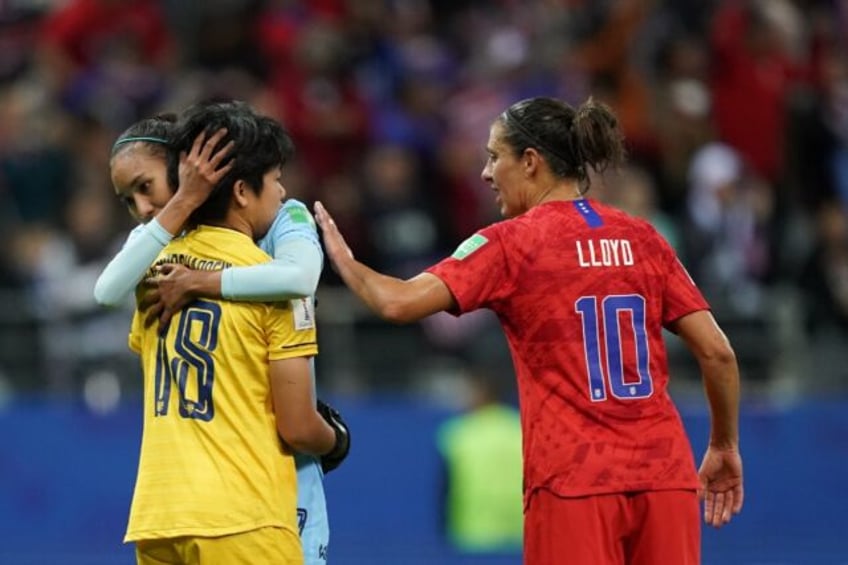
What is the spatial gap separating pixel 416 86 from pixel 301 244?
24.9 ft

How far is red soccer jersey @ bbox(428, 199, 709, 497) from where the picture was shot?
194 inches

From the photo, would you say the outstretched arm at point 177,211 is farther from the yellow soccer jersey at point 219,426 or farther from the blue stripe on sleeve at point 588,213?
the blue stripe on sleeve at point 588,213

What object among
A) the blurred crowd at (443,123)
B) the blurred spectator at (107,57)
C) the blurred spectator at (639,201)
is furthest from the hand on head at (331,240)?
the blurred spectator at (107,57)

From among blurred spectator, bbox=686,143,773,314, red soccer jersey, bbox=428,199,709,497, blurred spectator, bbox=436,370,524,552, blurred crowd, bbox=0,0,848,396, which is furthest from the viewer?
blurred crowd, bbox=0,0,848,396

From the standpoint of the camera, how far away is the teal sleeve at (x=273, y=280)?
4570mm

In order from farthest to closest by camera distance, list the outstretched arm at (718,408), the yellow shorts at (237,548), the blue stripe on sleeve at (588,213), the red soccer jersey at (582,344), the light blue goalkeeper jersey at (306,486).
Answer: the outstretched arm at (718,408) < the blue stripe on sleeve at (588,213) < the red soccer jersey at (582,344) < the light blue goalkeeper jersey at (306,486) < the yellow shorts at (237,548)

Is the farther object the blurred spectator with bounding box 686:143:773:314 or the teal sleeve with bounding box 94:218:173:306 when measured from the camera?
the blurred spectator with bounding box 686:143:773:314

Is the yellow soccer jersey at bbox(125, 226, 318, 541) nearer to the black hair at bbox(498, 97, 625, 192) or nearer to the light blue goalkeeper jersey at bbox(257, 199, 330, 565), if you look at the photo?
the light blue goalkeeper jersey at bbox(257, 199, 330, 565)

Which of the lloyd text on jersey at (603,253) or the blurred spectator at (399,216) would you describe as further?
the blurred spectator at (399,216)

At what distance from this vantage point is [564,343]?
195 inches

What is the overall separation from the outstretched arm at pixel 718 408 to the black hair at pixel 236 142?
1.34 meters

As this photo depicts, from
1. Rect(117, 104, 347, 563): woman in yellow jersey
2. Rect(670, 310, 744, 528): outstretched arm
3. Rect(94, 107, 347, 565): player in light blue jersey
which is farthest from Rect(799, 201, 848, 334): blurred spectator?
Rect(117, 104, 347, 563): woman in yellow jersey

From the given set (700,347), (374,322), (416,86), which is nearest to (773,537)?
(374,322)

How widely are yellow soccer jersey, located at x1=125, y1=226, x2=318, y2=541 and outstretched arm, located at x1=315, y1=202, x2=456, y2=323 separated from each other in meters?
0.29
